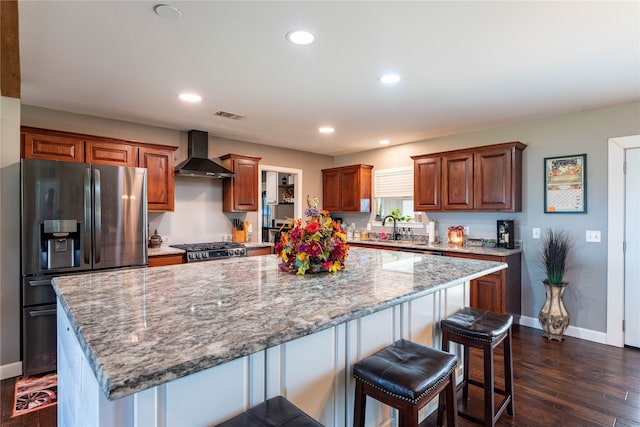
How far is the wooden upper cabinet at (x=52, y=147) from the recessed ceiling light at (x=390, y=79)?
315 centimetres

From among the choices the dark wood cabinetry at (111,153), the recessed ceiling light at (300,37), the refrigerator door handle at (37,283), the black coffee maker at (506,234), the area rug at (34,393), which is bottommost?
the area rug at (34,393)

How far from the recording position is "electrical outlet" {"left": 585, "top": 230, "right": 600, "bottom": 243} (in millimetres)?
3561

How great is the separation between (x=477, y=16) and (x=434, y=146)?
3.21 metres

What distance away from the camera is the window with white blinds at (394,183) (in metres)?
5.32

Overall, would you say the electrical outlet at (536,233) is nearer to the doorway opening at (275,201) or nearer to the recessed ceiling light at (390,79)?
the recessed ceiling light at (390,79)

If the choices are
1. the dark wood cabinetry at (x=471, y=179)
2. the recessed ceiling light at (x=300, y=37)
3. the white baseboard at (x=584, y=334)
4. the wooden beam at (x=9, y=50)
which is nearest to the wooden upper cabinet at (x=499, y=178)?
the dark wood cabinetry at (x=471, y=179)

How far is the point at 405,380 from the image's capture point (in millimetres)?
1403

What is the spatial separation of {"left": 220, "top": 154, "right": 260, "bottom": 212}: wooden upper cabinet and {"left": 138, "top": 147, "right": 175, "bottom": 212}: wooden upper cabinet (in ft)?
2.67

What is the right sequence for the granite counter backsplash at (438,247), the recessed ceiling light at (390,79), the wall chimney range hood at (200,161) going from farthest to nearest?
the wall chimney range hood at (200,161) → the granite counter backsplash at (438,247) → the recessed ceiling light at (390,79)

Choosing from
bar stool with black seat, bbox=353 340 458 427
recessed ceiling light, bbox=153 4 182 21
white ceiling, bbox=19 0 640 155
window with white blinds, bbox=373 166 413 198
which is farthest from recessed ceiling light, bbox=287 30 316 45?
window with white blinds, bbox=373 166 413 198

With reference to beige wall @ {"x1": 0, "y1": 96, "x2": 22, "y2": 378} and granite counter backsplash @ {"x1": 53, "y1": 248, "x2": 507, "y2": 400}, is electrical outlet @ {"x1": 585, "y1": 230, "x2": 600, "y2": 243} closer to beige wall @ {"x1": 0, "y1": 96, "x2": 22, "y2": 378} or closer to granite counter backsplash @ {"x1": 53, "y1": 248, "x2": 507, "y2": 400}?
granite counter backsplash @ {"x1": 53, "y1": 248, "x2": 507, "y2": 400}

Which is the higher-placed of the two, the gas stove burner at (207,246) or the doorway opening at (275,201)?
the doorway opening at (275,201)

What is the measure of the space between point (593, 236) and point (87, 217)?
517 centimetres

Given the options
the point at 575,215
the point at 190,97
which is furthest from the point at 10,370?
the point at 575,215
